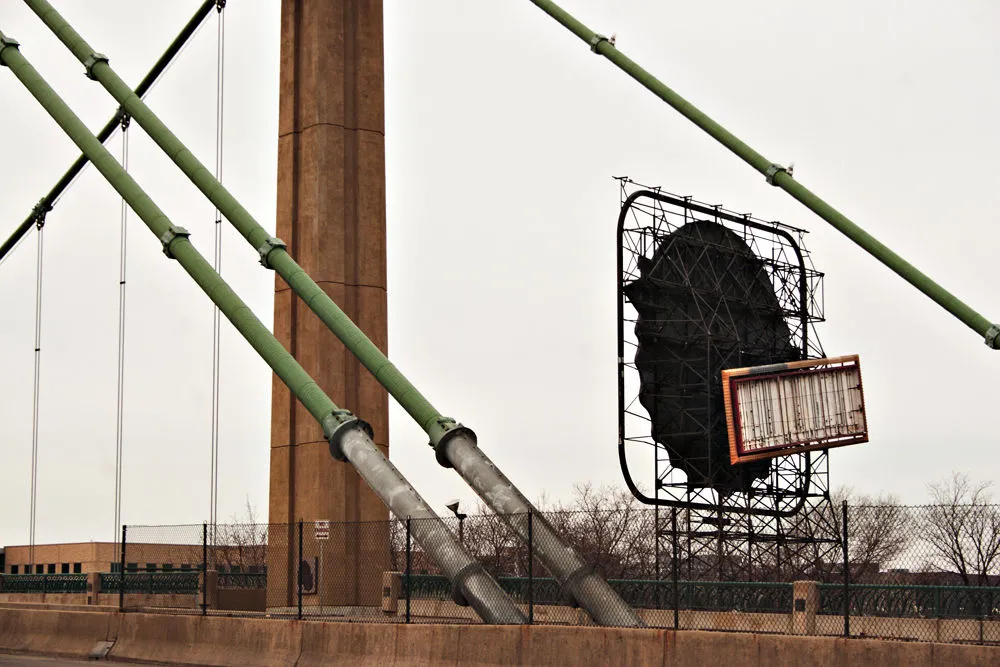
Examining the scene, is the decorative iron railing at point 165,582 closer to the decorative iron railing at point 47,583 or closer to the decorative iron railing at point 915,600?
the decorative iron railing at point 915,600

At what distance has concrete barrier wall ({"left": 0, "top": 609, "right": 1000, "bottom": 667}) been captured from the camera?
49.8 ft

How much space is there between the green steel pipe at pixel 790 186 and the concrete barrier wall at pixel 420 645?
18.3 meters

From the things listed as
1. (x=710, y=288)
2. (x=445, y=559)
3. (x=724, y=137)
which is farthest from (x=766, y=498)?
(x=445, y=559)

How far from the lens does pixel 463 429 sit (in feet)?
77.5

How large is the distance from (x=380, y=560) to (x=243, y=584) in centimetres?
757

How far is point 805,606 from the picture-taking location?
23.5 m

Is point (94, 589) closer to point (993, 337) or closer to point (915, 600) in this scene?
point (915, 600)

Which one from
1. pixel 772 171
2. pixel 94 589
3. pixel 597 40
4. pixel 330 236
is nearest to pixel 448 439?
pixel 330 236

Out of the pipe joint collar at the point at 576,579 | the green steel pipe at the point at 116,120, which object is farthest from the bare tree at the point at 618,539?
the green steel pipe at the point at 116,120

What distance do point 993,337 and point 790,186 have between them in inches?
245

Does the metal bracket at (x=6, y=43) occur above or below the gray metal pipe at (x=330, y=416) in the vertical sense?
above

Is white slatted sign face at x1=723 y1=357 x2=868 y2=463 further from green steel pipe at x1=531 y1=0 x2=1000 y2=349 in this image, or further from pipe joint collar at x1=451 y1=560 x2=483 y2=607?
pipe joint collar at x1=451 y1=560 x2=483 y2=607

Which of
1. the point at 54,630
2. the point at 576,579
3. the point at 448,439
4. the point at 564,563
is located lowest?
the point at 54,630

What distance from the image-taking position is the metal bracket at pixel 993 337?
32406 mm
